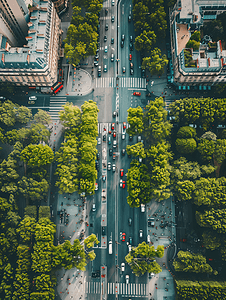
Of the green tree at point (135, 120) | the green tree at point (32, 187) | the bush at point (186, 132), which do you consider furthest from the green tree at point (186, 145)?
the green tree at point (32, 187)

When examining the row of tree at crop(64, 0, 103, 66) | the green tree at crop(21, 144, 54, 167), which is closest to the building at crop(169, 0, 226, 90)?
the row of tree at crop(64, 0, 103, 66)

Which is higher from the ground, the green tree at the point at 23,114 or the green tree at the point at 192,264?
the green tree at the point at 23,114

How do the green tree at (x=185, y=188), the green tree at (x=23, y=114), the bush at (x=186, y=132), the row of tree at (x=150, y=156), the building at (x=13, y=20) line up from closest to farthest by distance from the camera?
the building at (x=13, y=20) < the green tree at (x=185, y=188) < the row of tree at (x=150, y=156) < the bush at (x=186, y=132) < the green tree at (x=23, y=114)

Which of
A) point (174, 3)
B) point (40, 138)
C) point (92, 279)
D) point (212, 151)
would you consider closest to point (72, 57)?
point (40, 138)

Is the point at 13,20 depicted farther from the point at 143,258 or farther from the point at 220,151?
the point at 143,258

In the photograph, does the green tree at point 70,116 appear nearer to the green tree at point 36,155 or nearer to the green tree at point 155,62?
the green tree at point 36,155

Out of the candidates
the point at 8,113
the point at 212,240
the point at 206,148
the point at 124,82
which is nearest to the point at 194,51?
the point at 124,82

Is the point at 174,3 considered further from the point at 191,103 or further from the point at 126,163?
the point at 126,163
